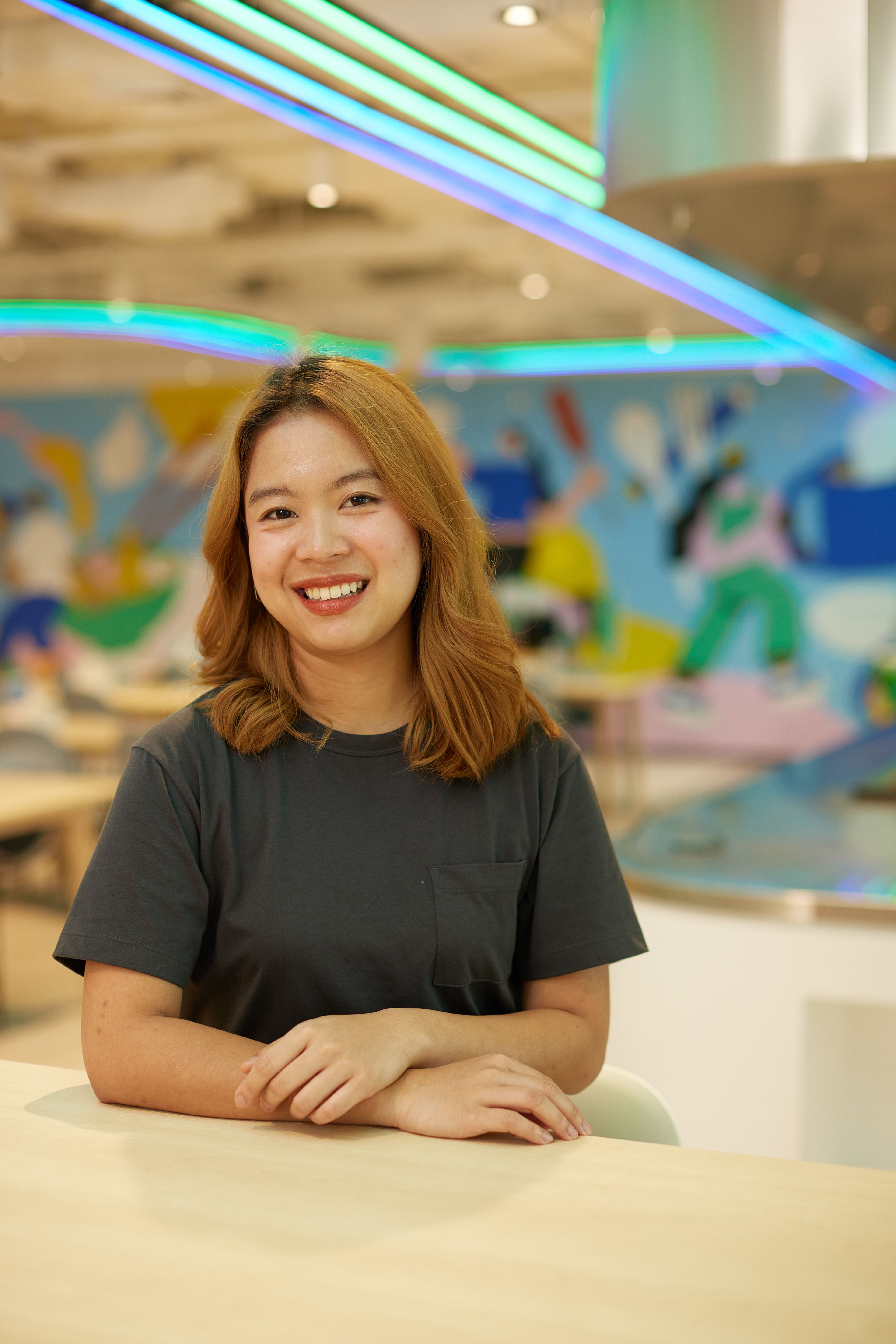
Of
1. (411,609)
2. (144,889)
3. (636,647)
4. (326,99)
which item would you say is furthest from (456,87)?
(636,647)

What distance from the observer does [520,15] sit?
3.81m

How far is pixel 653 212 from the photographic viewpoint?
7.19ft

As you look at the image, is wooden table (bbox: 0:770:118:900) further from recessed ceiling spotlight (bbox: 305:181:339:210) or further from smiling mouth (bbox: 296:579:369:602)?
smiling mouth (bbox: 296:579:369:602)

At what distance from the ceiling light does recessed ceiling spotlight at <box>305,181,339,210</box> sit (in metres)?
1.63

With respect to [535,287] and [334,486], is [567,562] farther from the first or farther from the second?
[334,486]

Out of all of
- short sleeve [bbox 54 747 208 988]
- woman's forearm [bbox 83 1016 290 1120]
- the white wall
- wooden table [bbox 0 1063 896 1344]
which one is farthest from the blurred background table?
wooden table [bbox 0 1063 896 1344]

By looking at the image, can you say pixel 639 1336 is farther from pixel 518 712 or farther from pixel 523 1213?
pixel 518 712

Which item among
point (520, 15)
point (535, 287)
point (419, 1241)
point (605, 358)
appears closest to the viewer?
point (419, 1241)

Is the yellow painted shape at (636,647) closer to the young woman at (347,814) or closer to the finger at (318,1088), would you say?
the young woman at (347,814)

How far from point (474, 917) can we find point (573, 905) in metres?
0.12

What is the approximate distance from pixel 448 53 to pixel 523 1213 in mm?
4351

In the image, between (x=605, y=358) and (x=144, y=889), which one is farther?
(x=605, y=358)

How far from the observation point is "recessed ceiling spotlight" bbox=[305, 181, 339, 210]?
605cm

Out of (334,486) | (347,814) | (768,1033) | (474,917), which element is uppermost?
(334,486)
